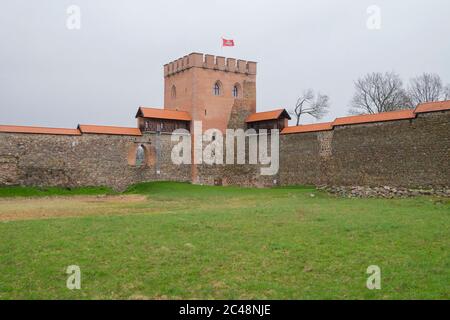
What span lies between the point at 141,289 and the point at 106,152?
23865 millimetres

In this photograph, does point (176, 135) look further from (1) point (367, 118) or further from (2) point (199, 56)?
(1) point (367, 118)

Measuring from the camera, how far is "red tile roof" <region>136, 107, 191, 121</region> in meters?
31.4

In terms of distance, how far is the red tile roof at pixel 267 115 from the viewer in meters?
31.8

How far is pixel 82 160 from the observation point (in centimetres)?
2827

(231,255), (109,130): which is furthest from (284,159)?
(231,255)

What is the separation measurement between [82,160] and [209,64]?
11718 millimetres

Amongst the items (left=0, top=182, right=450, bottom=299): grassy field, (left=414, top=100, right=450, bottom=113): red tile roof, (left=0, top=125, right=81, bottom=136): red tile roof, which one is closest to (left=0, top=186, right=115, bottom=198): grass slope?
(left=0, top=125, right=81, bottom=136): red tile roof

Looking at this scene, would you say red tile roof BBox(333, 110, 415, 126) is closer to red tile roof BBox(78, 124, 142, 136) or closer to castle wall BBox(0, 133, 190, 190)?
castle wall BBox(0, 133, 190, 190)

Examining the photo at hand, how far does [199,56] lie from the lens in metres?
32.9

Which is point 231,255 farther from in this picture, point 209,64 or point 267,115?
point 209,64

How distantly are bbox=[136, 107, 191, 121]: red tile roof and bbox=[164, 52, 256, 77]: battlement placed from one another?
353cm

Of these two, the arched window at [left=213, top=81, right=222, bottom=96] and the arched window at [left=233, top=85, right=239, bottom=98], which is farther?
the arched window at [left=233, top=85, right=239, bottom=98]

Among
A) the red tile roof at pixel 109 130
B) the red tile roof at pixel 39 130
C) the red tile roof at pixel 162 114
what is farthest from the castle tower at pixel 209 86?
the red tile roof at pixel 39 130

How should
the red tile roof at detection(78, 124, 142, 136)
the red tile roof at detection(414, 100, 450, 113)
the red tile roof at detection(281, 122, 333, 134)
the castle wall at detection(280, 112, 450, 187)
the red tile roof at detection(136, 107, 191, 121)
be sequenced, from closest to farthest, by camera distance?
the red tile roof at detection(414, 100, 450, 113) < the castle wall at detection(280, 112, 450, 187) < the red tile roof at detection(281, 122, 333, 134) < the red tile roof at detection(78, 124, 142, 136) < the red tile roof at detection(136, 107, 191, 121)
